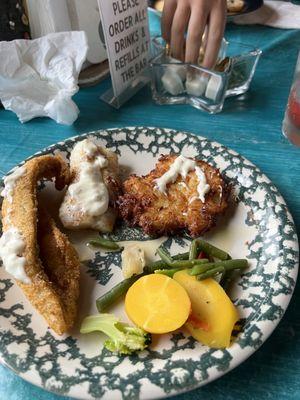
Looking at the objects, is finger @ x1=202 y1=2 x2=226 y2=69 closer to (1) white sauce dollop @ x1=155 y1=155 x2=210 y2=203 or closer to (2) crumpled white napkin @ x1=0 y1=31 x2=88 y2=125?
(2) crumpled white napkin @ x1=0 y1=31 x2=88 y2=125

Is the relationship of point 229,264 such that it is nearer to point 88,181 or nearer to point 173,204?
point 173,204

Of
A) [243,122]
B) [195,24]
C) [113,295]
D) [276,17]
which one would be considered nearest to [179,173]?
[113,295]

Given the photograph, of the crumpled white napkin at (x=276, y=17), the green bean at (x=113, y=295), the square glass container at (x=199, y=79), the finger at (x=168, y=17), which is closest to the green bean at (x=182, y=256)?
the green bean at (x=113, y=295)

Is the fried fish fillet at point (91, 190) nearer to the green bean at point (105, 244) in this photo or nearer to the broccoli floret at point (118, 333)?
the green bean at point (105, 244)

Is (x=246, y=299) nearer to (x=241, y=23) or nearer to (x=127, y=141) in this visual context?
(x=127, y=141)

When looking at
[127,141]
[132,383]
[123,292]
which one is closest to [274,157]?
[127,141]
